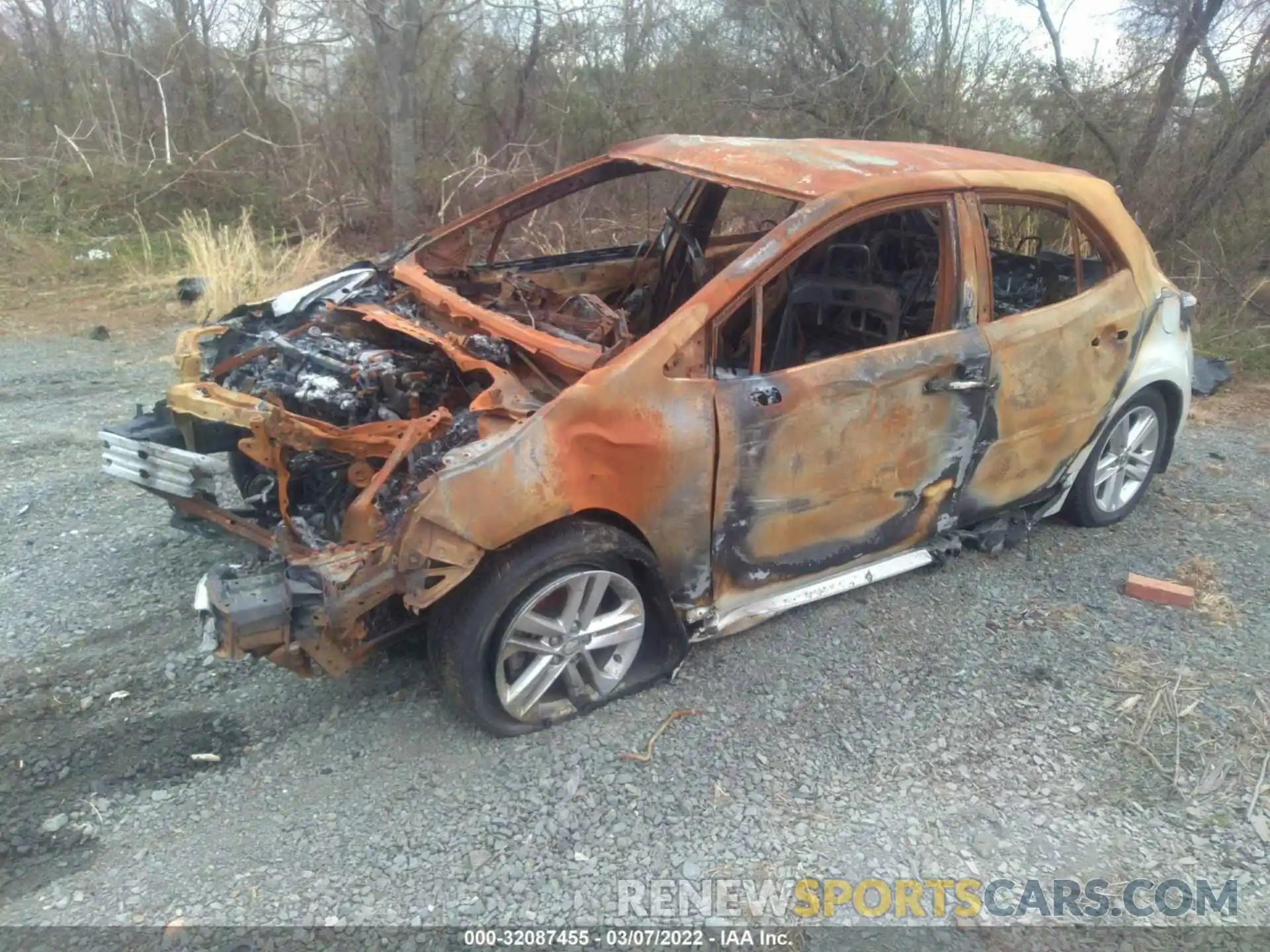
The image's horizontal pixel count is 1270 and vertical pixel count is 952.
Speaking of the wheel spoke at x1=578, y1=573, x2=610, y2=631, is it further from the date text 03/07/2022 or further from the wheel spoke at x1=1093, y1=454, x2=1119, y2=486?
the wheel spoke at x1=1093, y1=454, x2=1119, y2=486

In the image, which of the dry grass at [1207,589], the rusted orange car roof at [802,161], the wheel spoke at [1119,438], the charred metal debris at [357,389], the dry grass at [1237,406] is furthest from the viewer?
the dry grass at [1237,406]

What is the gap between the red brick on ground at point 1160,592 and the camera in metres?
3.92

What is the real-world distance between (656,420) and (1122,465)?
2821mm

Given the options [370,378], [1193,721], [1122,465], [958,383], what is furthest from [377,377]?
[1122,465]

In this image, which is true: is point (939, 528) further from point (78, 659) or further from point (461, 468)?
point (78, 659)

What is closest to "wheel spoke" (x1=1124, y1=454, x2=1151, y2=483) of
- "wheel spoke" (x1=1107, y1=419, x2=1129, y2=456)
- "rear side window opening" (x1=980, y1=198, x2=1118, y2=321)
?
"wheel spoke" (x1=1107, y1=419, x2=1129, y2=456)

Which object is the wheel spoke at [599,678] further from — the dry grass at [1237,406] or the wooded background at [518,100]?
the wooded background at [518,100]

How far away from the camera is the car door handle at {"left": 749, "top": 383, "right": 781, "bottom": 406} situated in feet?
9.92

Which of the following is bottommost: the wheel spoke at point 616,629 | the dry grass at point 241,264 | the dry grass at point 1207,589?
the dry grass at point 1207,589

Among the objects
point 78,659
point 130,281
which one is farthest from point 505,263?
point 130,281

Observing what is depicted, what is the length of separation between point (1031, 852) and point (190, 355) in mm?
3365

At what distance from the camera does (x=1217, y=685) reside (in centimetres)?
341

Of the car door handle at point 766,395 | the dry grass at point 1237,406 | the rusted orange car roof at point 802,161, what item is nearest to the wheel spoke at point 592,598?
the car door handle at point 766,395

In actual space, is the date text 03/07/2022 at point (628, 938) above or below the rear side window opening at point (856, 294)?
below
